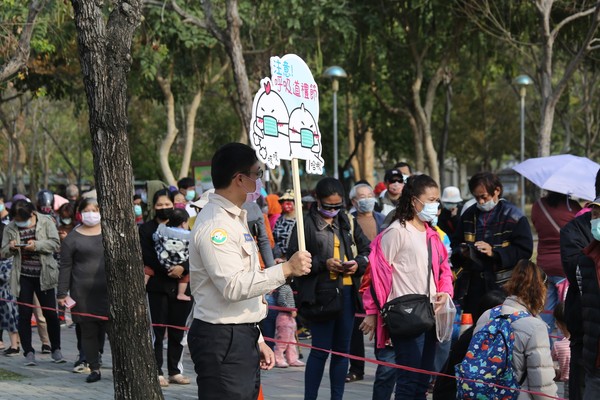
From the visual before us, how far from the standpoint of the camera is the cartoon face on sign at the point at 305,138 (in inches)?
223

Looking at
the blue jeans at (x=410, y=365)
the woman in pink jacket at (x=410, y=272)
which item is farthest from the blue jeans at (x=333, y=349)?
the blue jeans at (x=410, y=365)

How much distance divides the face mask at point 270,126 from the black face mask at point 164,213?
169 inches

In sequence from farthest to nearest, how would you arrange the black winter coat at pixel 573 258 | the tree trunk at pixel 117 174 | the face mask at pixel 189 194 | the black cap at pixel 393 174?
the face mask at pixel 189 194 → the black cap at pixel 393 174 → the tree trunk at pixel 117 174 → the black winter coat at pixel 573 258

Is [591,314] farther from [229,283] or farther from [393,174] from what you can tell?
[393,174]

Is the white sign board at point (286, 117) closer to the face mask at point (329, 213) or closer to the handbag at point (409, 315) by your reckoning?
the handbag at point (409, 315)

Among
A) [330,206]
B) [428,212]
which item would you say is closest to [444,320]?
[428,212]

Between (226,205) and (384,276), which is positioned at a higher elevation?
(226,205)

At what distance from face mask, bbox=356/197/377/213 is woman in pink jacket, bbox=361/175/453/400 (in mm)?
3003

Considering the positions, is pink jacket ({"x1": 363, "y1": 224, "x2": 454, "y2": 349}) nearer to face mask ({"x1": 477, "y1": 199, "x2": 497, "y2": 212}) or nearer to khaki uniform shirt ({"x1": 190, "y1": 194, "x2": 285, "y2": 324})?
face mask ({"x1": 477, "y1": 199, "x2": 497, "y2": 212})

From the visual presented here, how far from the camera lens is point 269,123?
18.0 ft

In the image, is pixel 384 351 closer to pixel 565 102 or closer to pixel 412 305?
pixel 412 305

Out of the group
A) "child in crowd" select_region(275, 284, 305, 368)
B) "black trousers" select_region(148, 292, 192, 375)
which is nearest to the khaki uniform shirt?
"black trousers" select_region(148, 292, 192, 375)

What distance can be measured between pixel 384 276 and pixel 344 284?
122 cm

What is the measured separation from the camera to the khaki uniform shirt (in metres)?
4.95
